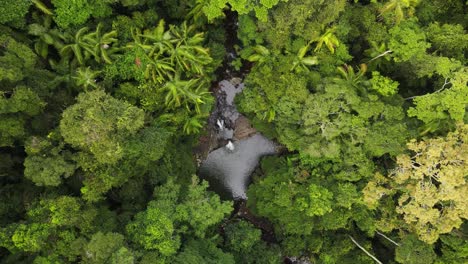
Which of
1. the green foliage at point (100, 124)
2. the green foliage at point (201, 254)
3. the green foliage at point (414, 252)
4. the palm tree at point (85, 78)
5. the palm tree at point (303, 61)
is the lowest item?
the green foliage at point (201, 254)

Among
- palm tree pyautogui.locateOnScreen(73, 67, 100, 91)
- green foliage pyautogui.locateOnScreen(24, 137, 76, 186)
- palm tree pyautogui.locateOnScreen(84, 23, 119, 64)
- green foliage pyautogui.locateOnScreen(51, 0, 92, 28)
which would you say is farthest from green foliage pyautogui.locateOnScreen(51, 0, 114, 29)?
green foliage pyautogui.locateOnScreen(24, 137, 76, 186)

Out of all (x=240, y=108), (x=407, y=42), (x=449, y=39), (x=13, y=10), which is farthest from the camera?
(x=240, y=108)

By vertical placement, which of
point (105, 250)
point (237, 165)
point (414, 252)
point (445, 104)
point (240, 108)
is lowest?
point (237, 165)

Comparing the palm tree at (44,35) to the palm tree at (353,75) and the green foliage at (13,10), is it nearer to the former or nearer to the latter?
the green foliage at (13,10)

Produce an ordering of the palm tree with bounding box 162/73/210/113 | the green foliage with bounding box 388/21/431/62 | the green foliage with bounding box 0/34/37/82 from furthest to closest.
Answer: the palm tree with bounding box 162/73/210/113, the green foliage with bounding box 388/21/431/62, the green foliage with bounding box 0/34/37/82

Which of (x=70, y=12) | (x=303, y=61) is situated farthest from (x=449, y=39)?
(x=70, y=12)

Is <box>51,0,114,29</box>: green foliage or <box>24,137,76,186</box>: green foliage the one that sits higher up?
<box>51,0,114,29</box>: green foliage

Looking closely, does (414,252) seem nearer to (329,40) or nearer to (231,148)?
(329,40)

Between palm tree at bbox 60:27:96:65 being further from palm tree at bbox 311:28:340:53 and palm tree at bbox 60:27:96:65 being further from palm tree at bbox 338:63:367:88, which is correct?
palm tree at bbox 338:63:367:88

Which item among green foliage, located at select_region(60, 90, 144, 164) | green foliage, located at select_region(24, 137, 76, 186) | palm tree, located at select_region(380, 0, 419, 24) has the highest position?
palm tree, located at select_region(380, 0, 419, 24)

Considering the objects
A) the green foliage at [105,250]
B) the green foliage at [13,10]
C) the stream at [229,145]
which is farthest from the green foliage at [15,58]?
the stream at [229,145]
